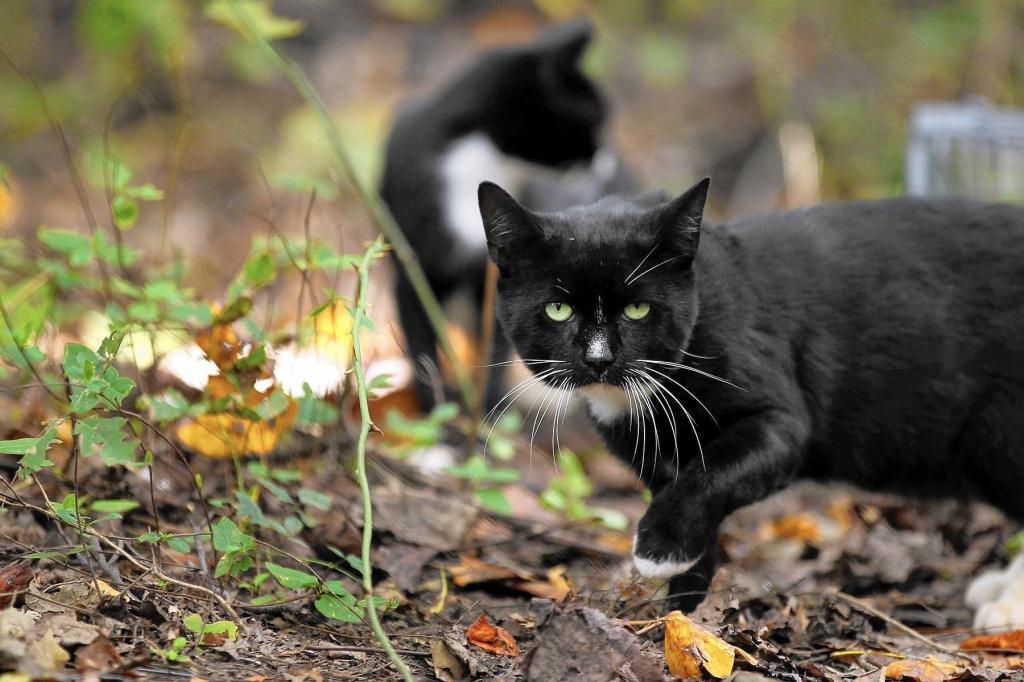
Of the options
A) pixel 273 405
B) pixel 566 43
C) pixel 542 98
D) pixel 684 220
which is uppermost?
pixel 566 43

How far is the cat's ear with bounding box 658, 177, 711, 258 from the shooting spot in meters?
1.94

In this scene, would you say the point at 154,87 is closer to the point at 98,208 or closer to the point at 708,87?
the point at 98,208

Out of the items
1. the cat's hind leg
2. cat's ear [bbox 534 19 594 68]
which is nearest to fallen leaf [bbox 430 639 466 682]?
the cat's hind leg

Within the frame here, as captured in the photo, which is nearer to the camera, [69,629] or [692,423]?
[69,629]

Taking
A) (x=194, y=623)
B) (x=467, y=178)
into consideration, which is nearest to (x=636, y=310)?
(x=194, y=623)

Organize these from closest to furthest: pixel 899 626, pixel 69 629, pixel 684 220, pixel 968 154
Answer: pixel 69 629
pixel 684 220
pixel 899 626
pixel 968 154

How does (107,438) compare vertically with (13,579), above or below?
above

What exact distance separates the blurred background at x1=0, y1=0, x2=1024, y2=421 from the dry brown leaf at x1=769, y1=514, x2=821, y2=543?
270 cm

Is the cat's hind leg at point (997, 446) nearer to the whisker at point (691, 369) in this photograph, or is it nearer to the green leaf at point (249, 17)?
the whisker at point (691, 369)

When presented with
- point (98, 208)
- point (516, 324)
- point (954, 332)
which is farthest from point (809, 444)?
point (98, 208)

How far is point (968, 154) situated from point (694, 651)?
8.90 feet

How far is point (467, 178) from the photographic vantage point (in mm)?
3928

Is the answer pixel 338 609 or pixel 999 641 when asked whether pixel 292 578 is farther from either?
pixel 999 641

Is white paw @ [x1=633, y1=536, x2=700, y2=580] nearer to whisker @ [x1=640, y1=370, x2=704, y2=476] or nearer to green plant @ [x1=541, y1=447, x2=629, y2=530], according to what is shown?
whisker @ [x1=640, y1=370, x2=704, y2=476]
